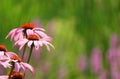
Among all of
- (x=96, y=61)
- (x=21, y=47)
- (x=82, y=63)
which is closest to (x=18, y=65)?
(x=21, y=47)

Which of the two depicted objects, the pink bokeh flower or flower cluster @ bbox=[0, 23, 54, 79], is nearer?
flower cluster @ bbox=[0, 23, 54, 79]

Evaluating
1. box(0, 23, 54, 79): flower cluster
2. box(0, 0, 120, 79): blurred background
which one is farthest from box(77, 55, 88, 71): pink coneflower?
box(0, 23, 54, 79): flower cluster

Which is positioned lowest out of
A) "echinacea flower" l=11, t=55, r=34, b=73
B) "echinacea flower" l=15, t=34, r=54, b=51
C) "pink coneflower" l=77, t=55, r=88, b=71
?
"pink coneflower" l=77, t=55, r=88, b=71

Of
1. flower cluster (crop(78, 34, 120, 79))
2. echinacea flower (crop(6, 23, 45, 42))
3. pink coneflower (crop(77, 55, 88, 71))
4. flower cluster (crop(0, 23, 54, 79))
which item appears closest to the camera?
flower cluster (crop(0, 23, 54, 79))

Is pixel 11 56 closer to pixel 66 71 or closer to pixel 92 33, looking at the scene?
pixel 66 71

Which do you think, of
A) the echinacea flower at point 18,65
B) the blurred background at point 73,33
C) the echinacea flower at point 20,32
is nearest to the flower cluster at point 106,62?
the blurred background at point 73,33

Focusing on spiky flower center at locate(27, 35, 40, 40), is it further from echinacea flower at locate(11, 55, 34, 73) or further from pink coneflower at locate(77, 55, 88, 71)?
pink coneflower at locate(77, 55, 88, 71)
